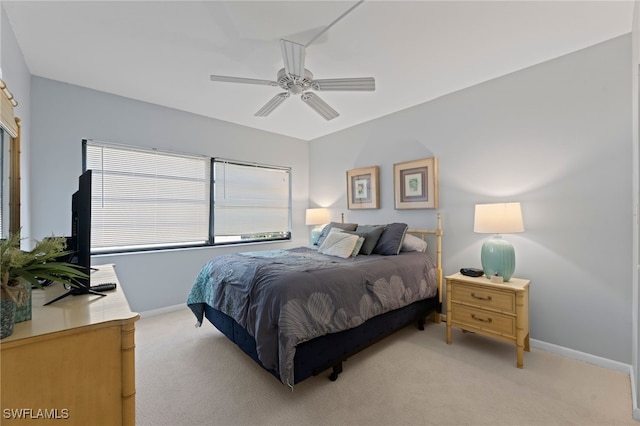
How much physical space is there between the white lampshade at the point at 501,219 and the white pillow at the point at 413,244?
2.69 ft

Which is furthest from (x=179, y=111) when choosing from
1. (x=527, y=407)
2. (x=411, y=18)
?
(x=527, y=407)

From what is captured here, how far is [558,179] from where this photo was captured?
247 centimetres

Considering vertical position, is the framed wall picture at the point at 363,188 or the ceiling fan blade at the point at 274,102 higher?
the ceiling fan blade at the point at 274,102

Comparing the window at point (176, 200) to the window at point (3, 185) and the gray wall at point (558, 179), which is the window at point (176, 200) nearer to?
the window at point (3, 185)

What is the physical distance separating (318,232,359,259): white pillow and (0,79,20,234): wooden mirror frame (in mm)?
2539

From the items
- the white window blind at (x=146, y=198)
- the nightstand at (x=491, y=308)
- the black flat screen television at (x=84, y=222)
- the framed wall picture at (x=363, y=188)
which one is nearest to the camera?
the black flat screen television at (x=84, y=222)

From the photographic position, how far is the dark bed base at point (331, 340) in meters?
A: 1.90

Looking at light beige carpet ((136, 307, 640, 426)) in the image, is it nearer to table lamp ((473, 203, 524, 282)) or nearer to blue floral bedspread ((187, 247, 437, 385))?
blue floral bedspread ((187, 247, 437, 385))

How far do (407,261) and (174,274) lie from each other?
3.01 meters

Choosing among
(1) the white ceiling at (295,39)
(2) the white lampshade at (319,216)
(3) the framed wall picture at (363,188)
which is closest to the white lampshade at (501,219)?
(1) the white ceiling at (295,39)

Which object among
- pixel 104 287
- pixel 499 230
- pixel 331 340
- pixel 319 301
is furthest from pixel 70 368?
pixel 499 230

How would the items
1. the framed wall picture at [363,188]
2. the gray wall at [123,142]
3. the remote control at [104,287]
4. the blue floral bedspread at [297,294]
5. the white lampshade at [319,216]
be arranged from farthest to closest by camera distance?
the white lampshade at [319,216] → the framed wall picture at [363,188] → the gray wall at [123,142] → the blue floral bedspread at [297,294] → the remote control at [104,287]

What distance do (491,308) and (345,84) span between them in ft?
7.59

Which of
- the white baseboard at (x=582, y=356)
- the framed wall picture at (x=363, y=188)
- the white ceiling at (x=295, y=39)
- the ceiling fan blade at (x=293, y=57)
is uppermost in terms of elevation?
the white ceiling at (x=295, y=39)
